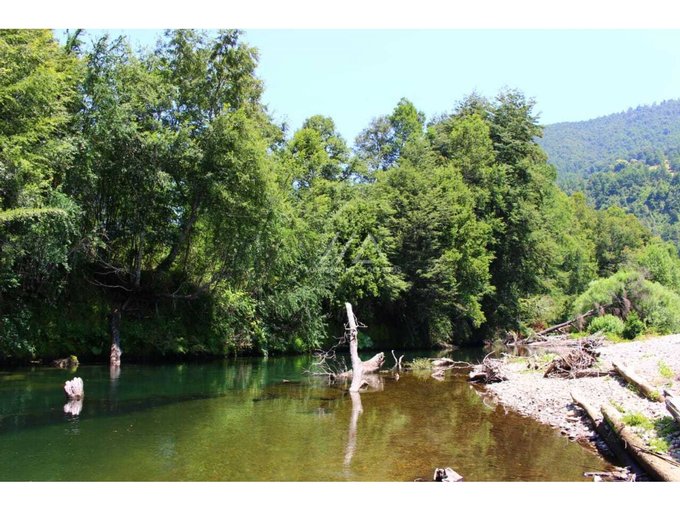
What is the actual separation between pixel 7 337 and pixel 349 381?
1368 cm

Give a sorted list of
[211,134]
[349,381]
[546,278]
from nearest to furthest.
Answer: [349,381], [211,134], [546,278]

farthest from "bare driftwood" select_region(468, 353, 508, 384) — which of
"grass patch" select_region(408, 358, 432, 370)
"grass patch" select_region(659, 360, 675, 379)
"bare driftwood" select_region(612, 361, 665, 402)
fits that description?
"grass patch" select_region(659, 360, 675, 379)

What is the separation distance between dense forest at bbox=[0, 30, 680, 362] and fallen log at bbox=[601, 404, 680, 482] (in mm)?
17922

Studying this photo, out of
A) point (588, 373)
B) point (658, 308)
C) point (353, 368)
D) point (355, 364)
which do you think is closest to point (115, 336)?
point (353, 368)

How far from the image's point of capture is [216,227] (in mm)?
27234

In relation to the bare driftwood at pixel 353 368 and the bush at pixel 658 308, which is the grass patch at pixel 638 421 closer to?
the bare driftwood at pixel 353 368

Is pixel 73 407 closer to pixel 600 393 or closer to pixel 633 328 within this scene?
pixel 600 393

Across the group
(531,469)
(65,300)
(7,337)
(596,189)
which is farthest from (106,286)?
(596,189)

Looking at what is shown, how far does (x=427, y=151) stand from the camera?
4509 cm

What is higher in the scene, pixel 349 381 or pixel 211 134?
pixel 211 134

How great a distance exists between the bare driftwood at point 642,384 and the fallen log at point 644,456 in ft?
8.14

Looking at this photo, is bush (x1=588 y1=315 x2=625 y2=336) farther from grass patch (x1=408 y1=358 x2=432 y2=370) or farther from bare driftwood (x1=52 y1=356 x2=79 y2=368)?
bare driftwood (x1=52 y1=356 x2=79 y2=368)

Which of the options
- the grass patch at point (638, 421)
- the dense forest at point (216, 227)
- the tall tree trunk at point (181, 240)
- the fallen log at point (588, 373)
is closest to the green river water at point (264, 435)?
the grass patch at point (638, 421)

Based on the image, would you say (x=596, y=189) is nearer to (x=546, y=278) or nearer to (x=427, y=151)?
(x=546, y=278)
